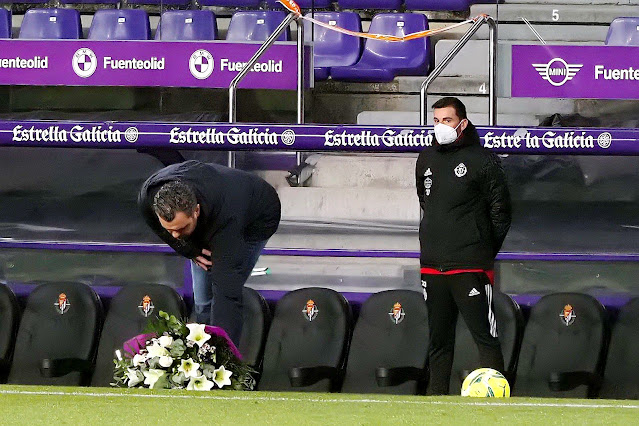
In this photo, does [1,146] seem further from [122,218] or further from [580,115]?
[580,115]

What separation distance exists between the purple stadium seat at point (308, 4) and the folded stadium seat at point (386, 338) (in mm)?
4178

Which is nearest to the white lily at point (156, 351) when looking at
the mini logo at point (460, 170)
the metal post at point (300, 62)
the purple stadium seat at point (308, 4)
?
the mini logo at point (460, 170)

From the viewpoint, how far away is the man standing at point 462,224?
5367mm

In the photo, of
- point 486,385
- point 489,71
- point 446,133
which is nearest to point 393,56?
point 489,71

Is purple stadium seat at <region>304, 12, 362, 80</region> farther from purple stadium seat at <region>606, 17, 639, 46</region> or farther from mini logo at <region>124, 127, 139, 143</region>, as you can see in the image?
mini logo at <region>124, 127, 139, 143</region>

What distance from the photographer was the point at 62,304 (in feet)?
21.6

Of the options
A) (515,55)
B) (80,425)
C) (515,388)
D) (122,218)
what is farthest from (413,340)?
(80,425)

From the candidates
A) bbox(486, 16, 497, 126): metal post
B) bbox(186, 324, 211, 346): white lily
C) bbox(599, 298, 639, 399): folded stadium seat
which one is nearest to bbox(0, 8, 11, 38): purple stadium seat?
bbox(486, 16, 497, 126): metal post

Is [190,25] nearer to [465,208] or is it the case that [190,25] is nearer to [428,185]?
[428,185]

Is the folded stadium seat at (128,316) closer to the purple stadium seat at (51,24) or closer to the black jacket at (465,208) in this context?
the black jacket at (465,208)

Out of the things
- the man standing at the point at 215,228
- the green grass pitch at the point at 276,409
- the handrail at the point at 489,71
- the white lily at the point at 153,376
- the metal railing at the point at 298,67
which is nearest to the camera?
the green grass pitch at the point at 276,409

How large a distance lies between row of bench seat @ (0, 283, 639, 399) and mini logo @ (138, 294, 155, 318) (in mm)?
12

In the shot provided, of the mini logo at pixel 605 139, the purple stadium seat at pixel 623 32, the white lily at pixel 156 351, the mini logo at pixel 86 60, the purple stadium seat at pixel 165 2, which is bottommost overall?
the white lily at pixel 156 351

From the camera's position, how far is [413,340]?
6.29 m
